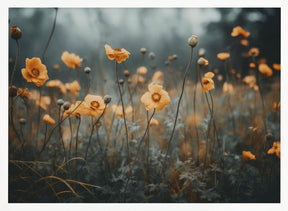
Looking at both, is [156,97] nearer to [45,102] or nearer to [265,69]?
[45,102]

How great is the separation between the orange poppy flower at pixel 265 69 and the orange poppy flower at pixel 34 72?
1.44 m

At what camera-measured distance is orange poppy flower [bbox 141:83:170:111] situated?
89 centimetres

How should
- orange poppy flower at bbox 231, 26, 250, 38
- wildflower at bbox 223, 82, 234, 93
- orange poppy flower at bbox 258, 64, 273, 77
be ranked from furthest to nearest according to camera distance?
wildflower at bbox 223, 82, 234, 93
orange poppy flower at bbox 258, 64, 273, 77
orange poppy flower at bbox 231, 26, 250, 38

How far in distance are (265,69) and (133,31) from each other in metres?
1.00

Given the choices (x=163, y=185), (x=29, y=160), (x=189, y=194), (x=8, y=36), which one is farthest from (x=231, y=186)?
(x=8, y=36)

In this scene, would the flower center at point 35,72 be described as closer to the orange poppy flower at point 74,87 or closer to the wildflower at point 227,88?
the orange poppy flower at point 74,87

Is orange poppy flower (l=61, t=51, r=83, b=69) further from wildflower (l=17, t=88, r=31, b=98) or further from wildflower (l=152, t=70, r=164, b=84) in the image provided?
wildflower (l=152, t=70, r=164, b=84)

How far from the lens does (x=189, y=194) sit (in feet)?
3.50

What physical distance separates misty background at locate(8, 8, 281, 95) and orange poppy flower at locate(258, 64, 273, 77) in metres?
0.04

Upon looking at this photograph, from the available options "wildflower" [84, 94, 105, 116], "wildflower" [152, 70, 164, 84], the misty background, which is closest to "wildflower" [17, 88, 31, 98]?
the misty background

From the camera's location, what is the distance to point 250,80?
161 cm

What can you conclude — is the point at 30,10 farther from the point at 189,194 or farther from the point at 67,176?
the point at 189,194

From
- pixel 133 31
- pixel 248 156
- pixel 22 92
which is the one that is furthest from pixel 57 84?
pixel 248 156
